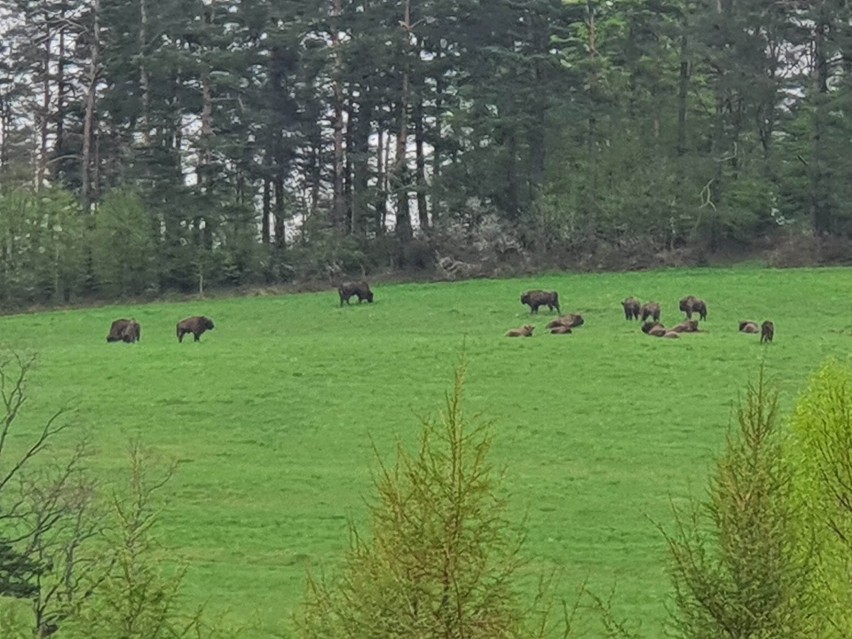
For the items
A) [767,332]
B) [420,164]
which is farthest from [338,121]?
[767,332]

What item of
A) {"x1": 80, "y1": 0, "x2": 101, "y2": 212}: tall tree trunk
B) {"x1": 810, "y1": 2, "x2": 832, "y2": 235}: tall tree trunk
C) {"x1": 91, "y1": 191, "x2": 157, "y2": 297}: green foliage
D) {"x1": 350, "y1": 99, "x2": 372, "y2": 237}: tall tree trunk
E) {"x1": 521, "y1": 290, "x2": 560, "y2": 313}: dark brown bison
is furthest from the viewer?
{"x1": 80, "y1": 0, "x2": 101, "y2": 212}: tall tree trunk

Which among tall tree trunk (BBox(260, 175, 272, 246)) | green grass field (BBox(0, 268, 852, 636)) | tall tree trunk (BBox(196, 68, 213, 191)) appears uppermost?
tall tree trunk (BBox(196, 68, 213, 191))

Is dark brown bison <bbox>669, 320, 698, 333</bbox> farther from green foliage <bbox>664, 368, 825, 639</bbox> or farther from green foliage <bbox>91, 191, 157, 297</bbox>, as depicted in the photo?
green foliage <bbox>91, 191, 157, 297</bbox>

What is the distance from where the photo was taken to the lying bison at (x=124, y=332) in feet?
110

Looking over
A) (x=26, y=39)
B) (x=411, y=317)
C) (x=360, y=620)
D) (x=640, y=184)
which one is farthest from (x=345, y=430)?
(x=26, y=39)

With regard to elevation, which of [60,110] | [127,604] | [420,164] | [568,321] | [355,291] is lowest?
[127,604]

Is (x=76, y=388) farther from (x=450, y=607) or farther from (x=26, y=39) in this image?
(x=26, y=39)

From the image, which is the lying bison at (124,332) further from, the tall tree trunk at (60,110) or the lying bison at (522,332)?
the tall tree trunk at (60,110)

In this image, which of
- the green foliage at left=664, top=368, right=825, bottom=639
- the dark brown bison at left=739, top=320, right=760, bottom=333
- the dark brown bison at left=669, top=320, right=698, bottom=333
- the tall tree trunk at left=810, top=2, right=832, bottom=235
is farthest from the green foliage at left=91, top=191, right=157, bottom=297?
the green foliage at left=664, top=368, right=825, bottom=639

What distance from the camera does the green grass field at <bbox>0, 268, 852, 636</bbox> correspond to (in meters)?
17.0

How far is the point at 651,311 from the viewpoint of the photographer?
31.4 m

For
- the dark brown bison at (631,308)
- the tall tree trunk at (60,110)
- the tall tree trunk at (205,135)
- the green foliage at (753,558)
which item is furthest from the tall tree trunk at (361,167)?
the green foliage at (753,558)

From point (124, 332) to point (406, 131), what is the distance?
21256mm

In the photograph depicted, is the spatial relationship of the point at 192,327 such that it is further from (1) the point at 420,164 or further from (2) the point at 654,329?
(1) the point at 420,164
